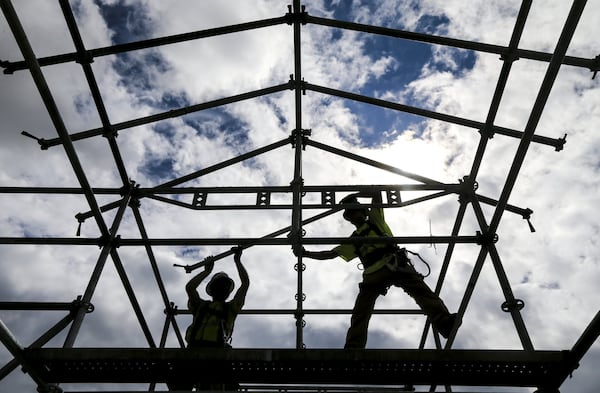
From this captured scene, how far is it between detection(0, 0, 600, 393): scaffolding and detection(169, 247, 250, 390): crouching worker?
1.29ft

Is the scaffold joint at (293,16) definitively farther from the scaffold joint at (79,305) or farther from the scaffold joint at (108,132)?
the scaffold joint at (79,305)

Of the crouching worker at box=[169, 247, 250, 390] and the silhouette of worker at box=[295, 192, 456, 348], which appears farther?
the silhouette of worker at box=[295, 192, 456, 348]

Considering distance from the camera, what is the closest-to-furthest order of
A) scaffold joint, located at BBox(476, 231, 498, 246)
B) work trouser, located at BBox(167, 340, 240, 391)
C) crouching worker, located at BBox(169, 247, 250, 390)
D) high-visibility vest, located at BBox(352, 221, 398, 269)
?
work trouser, located at BBox(167, 340, 240, 391), crouching worker, located at BBox(169, 247, 250, 390), scaffold joint, located at BBox(476, 231, 498, 246), high-visibility vest, located at BBox(352, 221, 398, 269)

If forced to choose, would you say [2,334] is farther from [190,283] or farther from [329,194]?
[329,194]

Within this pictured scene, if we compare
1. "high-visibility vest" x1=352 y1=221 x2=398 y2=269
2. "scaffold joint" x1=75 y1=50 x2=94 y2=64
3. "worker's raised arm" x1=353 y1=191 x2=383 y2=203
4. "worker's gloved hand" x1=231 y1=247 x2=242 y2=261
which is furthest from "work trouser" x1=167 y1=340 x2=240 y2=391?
"scaffold joint" x1=75 y1=50 x2=94 y2=64

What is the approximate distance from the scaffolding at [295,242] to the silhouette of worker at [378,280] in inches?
14.0

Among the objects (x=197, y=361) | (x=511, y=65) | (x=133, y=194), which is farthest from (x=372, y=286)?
(x=133, y=194)

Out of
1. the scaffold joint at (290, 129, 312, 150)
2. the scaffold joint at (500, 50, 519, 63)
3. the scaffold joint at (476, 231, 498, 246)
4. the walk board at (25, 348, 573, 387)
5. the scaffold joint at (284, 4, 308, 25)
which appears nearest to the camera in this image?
the walk board at (25, 348, 573, 387)

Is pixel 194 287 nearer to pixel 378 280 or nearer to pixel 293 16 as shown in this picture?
pixel 378 280

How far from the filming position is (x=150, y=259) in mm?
6078

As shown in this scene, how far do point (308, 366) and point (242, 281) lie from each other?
1.69 meters

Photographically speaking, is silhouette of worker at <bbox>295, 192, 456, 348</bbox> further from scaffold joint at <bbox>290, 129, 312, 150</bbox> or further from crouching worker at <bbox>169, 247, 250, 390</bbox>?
scaffold joint at <bbox>290, 129, 312, 150</bbox>

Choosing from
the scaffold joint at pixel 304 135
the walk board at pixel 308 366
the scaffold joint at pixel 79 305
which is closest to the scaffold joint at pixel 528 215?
the walk board at pixel 308 366

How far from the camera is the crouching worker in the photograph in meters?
4.16
